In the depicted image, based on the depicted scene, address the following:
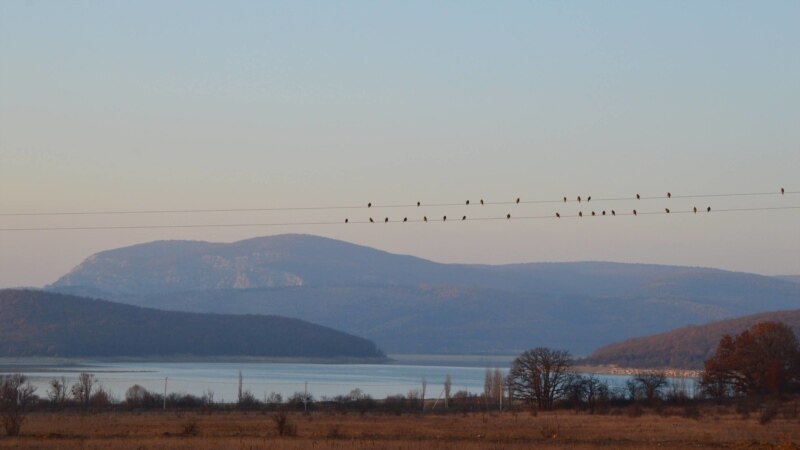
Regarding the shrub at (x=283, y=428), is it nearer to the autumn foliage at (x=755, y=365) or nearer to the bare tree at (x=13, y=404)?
the bare tree at (x=13, y=404)

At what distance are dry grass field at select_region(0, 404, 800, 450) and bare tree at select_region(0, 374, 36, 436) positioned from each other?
0.51 metres

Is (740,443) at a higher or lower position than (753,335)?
lower

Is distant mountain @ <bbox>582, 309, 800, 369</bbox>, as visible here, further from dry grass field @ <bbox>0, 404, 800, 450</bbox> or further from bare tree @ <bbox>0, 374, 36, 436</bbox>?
dry grass field @ <bbox>0, 404, 800, 450</bbox>

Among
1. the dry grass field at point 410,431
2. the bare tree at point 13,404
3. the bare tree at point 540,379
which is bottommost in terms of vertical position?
the dry grass field at point 410,431

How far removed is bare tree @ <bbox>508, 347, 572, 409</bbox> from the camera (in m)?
69.2

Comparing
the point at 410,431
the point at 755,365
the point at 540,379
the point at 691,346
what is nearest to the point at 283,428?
the point at 410,431

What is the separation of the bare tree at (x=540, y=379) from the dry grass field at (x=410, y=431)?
1245cm

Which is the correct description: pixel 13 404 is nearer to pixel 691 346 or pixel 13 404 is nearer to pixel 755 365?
pixel 755 365

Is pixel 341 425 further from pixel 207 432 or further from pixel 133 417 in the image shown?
pixel 133 417

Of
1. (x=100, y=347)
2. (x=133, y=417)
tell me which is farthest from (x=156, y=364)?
(x=133, y=417)

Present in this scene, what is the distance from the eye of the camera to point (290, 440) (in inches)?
1512

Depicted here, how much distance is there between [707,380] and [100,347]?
13586cm

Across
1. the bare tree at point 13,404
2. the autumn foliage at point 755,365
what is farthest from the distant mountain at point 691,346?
the bare tree at point 13,404

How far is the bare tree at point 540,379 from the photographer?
69188mm
